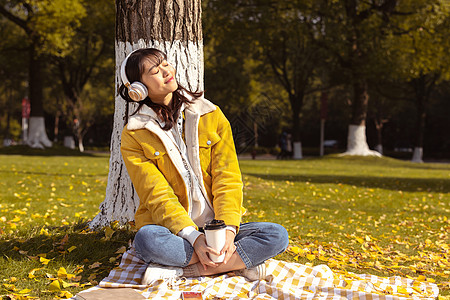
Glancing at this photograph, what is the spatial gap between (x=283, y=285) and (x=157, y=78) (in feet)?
6.02

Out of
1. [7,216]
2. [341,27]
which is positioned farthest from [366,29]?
[7,216]

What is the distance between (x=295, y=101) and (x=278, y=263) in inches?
1031

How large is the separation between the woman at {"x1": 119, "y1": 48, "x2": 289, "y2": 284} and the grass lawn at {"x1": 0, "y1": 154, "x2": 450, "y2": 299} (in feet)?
2.42

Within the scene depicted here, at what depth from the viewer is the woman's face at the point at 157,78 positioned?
361 centimetres

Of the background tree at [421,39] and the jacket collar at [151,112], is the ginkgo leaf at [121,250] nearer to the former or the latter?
the jacket collar at [151,112]

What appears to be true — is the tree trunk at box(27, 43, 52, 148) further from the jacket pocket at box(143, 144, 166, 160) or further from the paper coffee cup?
the paper coffee cup

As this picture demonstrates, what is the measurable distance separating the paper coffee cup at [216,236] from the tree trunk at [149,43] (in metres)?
1.84

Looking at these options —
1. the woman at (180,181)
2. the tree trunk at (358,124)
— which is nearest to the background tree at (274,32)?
the tree trunk at (358,124)

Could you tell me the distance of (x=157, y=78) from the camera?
361 centimetres

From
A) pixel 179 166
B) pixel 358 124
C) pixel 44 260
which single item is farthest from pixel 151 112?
pixel 358 124

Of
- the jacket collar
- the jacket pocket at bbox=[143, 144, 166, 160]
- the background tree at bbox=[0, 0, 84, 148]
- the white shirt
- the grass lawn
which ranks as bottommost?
the grass lawn

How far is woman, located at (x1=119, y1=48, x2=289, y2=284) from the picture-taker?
3471 mm

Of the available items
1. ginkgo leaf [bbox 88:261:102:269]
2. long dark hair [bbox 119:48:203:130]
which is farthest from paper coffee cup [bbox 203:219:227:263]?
ginkgo leaf [bbox 88:261:102:269]

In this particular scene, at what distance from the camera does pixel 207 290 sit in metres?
3.42
